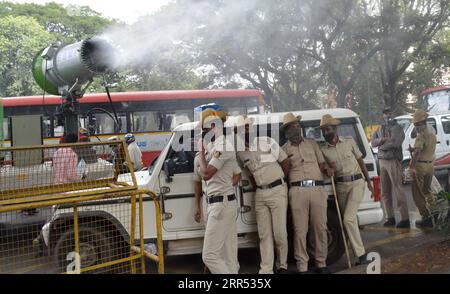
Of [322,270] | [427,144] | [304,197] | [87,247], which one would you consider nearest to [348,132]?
[304,197]

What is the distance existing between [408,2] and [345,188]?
44.7ft

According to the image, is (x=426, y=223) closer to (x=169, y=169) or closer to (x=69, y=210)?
(x=169, y=169)

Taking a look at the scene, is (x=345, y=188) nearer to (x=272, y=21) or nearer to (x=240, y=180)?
(x=240, y=180)

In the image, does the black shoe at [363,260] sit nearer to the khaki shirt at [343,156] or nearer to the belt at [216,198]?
the khaki shirt at [343,156]

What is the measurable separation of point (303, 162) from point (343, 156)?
0.56 meters

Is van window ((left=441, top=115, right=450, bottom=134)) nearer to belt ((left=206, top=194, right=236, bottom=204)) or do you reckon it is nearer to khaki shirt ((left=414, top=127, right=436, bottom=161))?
khaki shirt ((left=414, top=127, right=436, bottom=161))

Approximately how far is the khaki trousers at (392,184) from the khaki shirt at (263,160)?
2.74 metres

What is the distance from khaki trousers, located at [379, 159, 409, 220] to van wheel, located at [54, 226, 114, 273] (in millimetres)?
4285

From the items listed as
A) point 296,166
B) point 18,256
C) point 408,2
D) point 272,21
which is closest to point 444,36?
point 408,2

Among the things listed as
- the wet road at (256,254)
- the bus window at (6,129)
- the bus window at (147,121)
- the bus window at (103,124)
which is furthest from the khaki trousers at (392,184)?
the bus window at (6,129)

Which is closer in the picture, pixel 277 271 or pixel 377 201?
pixel 277 271

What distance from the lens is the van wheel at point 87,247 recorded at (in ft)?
15.1

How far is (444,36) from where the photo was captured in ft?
68.8
